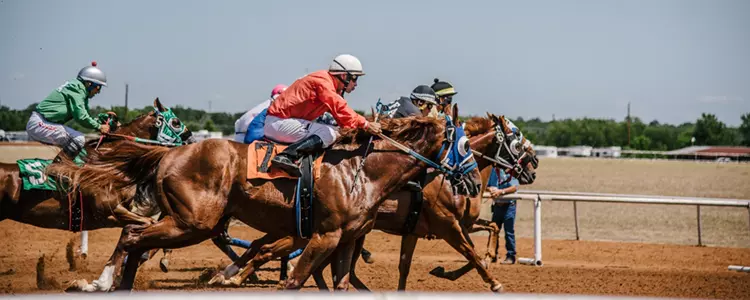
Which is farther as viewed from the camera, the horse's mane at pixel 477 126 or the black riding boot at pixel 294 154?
the horse's mane at pixel 477 126

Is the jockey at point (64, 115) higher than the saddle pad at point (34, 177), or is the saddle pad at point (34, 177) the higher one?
the jockey at point (64, 115)

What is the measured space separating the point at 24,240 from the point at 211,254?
335 centimetres

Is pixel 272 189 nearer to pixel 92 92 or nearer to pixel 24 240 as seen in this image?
pixel 92 92

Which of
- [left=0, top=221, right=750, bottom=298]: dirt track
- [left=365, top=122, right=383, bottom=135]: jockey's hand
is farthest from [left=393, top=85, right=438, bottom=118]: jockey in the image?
[left=365, top=122, right=383, bottom=135]: jockey's hand

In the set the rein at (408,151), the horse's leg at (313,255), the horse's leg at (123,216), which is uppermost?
the rein at (408,151)

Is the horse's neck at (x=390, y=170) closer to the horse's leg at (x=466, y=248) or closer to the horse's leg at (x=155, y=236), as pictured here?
the horse's leg at (x=155, y=236)

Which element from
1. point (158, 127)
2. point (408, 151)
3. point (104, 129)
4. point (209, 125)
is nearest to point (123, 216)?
point (104, 129)

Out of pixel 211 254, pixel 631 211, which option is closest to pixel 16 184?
pixel 211 254

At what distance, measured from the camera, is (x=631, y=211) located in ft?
79.9

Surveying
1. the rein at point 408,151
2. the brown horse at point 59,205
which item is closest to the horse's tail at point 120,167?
the brown horse at point 59,205

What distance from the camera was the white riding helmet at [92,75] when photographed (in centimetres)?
960

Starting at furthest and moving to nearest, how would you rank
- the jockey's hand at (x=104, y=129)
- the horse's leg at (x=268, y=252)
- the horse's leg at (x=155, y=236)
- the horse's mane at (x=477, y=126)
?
the horse's mane at (x=477, y=126) < the jockey's hand at (x=104, y=129) < the horse's leg at (x=268, y=252) < the horse's leg at (x=155, y=236)

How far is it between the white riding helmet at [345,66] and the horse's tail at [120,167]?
1.59 meters

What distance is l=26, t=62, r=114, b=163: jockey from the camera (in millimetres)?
9438
